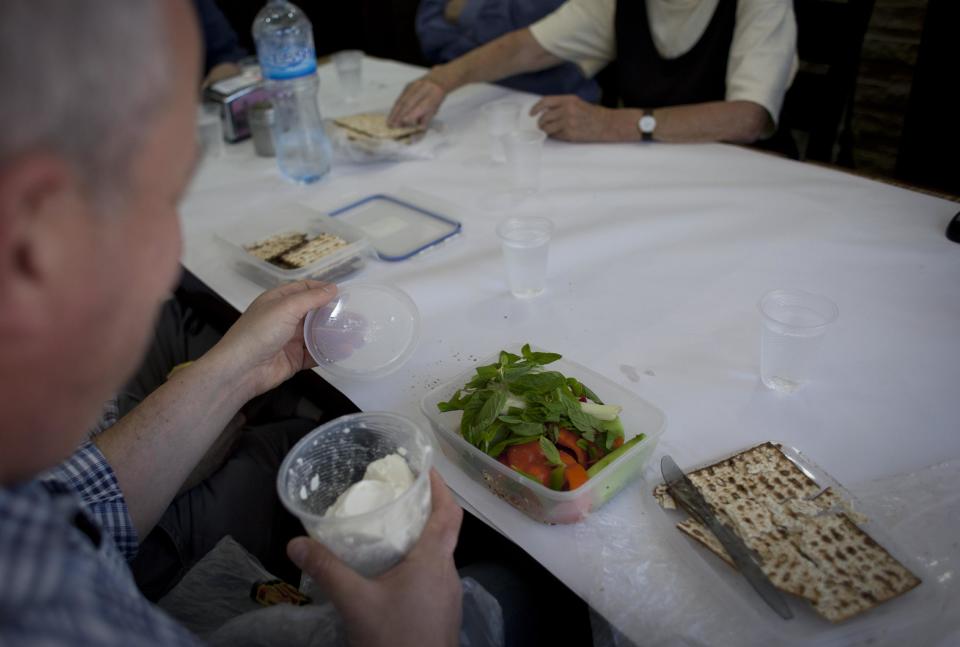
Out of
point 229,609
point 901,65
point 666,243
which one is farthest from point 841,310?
point 901,65

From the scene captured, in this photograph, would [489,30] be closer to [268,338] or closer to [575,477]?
[268,338]

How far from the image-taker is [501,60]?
2490 mm

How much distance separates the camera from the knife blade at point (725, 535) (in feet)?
2.49

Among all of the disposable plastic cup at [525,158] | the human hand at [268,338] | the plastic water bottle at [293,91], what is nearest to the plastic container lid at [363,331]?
the human hand at [268,338]

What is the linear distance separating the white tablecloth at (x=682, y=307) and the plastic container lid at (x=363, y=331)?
0.03 m

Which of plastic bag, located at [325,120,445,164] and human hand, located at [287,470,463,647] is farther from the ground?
plastic bag, located at [325,120,445,164]

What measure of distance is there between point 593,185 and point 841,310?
75 centimetres

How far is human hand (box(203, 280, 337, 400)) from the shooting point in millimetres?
1115

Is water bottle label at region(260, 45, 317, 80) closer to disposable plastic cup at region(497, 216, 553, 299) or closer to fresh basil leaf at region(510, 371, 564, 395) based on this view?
disposable plastic cup at region(497, 216, 553, 299)

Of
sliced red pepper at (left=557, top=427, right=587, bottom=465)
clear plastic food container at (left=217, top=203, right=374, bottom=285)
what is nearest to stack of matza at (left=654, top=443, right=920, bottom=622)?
sliced red pepper at (left=557, top=427, right=587, bottom=465)

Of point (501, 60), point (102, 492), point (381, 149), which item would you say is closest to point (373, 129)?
point (381, 149)

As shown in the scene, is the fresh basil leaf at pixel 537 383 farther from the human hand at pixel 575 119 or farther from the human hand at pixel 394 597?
the human hand at pixel 575 119

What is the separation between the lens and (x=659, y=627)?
0.77 m

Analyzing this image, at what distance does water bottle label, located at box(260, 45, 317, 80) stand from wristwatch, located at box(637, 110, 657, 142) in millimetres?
971
